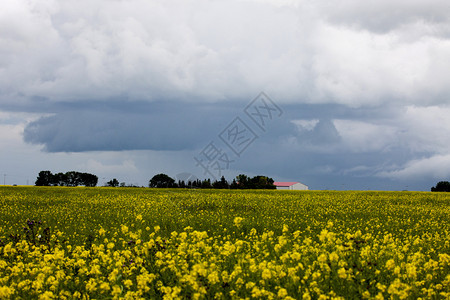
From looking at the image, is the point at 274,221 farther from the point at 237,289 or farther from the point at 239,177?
the point at 239,177

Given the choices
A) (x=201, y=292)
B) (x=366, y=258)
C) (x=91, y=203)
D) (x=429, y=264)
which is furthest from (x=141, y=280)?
(x=91, y=203)

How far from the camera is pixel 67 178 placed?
11350 centimetres

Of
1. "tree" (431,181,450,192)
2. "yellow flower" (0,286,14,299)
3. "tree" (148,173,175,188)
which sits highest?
"tree" (148,173,175,188)

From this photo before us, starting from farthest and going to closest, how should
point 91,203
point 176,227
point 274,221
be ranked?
point 91,203, point 274,221, point 176,227

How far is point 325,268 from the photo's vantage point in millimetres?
5891

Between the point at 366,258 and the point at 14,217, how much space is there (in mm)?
17045

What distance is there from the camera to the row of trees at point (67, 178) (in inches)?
4243

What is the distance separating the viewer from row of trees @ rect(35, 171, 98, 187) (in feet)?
354

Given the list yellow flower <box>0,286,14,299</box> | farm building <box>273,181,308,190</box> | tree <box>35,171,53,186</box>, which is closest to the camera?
yellow flower <box>0,286,14,299</box>

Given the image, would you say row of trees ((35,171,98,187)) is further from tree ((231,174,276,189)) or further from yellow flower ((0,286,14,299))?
yellow flower ((0,286,14,299))

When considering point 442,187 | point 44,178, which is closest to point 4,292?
point 442,187

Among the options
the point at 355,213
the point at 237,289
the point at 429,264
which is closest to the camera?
the point at 237,289

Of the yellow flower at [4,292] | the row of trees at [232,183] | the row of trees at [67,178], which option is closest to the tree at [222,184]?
the row of trees at [232,183]

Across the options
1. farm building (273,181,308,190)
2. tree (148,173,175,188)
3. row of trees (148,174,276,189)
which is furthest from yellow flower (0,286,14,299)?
farm building (273,181,308,190)
